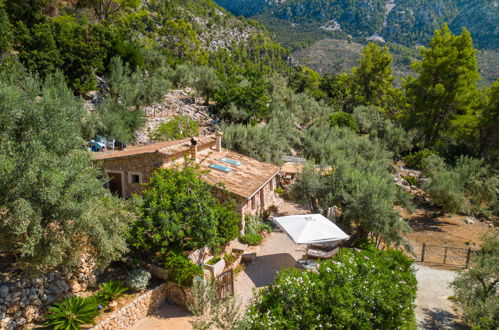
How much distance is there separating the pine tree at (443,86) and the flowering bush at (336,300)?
30.4 meters

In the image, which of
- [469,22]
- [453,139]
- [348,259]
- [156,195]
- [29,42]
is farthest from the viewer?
[469,22]

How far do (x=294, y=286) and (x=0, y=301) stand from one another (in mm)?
7683

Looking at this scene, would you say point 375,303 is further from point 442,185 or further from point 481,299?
point 442,185

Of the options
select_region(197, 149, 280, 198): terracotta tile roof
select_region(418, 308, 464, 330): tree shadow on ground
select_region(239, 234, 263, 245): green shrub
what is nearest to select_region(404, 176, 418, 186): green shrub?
select_region(197, 149, 280, 198): terracotta tile roof

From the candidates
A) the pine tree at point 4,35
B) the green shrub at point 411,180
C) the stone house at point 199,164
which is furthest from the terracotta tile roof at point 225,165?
the green shrub at point 411,180

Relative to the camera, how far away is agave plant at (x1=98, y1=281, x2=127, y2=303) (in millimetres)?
10195

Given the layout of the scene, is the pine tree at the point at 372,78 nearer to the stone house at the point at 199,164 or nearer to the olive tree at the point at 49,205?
the stone house at the point at 199,164

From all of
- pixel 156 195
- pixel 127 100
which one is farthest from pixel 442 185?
pixel 127 100

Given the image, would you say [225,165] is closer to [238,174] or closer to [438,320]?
[238,174]

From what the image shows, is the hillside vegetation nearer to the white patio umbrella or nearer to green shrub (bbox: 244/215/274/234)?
green shrub (bbox: 244/215/274/234)

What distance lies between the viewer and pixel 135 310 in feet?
33.7

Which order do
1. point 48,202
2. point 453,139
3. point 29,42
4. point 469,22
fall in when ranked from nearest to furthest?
point 48,202
point 29,42
point 453,139
point 469,22

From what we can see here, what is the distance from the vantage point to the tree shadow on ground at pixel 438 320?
11023 mm

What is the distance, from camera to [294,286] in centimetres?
857
